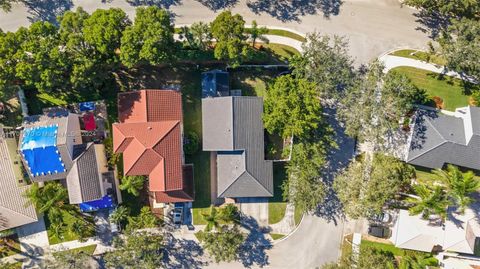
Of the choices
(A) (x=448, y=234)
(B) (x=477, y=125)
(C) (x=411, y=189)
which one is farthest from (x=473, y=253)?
(B) (x=477, y=125)

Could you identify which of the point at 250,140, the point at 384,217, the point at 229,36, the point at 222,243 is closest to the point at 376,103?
the point at 250,140

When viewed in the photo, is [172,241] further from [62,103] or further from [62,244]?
[62,103]

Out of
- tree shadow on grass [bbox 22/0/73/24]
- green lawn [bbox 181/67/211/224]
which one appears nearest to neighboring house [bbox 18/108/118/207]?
green lawn [bbox 181/67/211/224]

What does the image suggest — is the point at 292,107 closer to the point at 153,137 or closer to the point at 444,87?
the point at 153,137

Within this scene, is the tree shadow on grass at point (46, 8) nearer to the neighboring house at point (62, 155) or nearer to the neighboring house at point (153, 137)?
the neighboring house at point (62, 155)

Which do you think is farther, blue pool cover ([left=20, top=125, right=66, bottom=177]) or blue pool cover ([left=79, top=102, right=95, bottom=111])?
blue pool cover ([left=79, top=102, right=95, bottom=111])

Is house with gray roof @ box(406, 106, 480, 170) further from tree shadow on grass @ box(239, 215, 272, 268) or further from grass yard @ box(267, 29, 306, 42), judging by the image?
tree shadow on grass @ box(239, 215, 272, 268)

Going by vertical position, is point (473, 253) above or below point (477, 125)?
below
